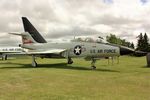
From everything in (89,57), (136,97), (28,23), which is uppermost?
(28,23)

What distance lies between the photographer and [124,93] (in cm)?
990

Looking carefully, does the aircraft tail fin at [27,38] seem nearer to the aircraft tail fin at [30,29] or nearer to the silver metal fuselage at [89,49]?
the aircraft tail fin at [30,29]

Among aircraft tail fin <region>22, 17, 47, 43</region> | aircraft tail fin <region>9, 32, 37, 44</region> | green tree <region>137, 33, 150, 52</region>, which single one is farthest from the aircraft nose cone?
green tree <region>137, 33, 150, 52</region>

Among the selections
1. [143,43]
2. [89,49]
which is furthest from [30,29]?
[143,43]

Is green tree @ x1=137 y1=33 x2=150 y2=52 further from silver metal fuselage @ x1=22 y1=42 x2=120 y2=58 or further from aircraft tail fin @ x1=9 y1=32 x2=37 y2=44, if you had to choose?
silver metal fuselage @ x1=22 y1=42 x2=120 y2=58

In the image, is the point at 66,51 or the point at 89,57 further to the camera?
the point at 66,51

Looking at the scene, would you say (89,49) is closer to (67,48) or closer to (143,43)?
(67,48)

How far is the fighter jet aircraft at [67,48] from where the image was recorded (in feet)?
66.0

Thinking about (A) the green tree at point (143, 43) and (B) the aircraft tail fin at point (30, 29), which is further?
(A) the green tree at point (143, 43)

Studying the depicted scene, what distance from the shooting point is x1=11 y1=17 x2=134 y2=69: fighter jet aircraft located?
20.1 m

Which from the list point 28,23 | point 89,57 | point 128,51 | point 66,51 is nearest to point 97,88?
point 128,51

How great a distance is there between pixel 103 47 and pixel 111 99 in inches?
464

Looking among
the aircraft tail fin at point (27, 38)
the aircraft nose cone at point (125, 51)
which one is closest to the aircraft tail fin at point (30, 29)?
the aircraft tail fin at point (27, 38)

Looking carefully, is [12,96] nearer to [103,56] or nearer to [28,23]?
[103,56]
